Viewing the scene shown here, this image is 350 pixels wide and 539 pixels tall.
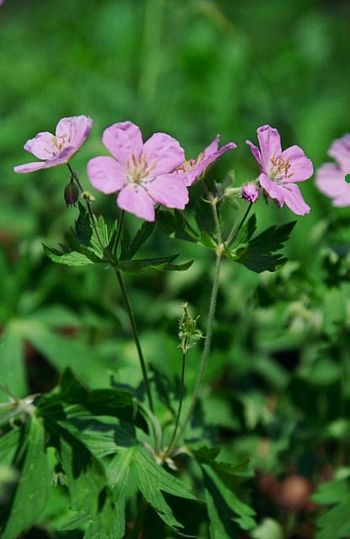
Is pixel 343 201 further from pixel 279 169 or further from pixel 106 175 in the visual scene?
pixel 106 175

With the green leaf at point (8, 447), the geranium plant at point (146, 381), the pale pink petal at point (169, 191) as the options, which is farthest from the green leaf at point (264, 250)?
the green leaf at point (8, 447)

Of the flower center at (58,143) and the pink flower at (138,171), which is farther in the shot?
the flower center at (58,143)

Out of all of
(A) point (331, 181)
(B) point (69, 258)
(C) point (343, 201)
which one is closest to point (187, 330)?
(B) point (69, 258)

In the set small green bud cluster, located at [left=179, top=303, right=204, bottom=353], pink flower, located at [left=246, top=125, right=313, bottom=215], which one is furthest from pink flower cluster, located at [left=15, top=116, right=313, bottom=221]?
small green bud cluster, located at [left=179, top=303, right=204, bottom=353]

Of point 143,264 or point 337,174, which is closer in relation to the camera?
point 143,264

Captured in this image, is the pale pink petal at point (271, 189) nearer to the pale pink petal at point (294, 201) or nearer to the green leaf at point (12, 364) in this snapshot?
the pale pink petal at point (294, 201)

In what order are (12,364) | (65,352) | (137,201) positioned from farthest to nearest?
(65,352) → (12,364) → (137,201)

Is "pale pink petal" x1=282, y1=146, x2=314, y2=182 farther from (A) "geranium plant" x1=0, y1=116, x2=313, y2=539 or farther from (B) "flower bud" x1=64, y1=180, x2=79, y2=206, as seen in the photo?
(B) "flower bud" x1=64, y1=180, x2=79, y2=206
